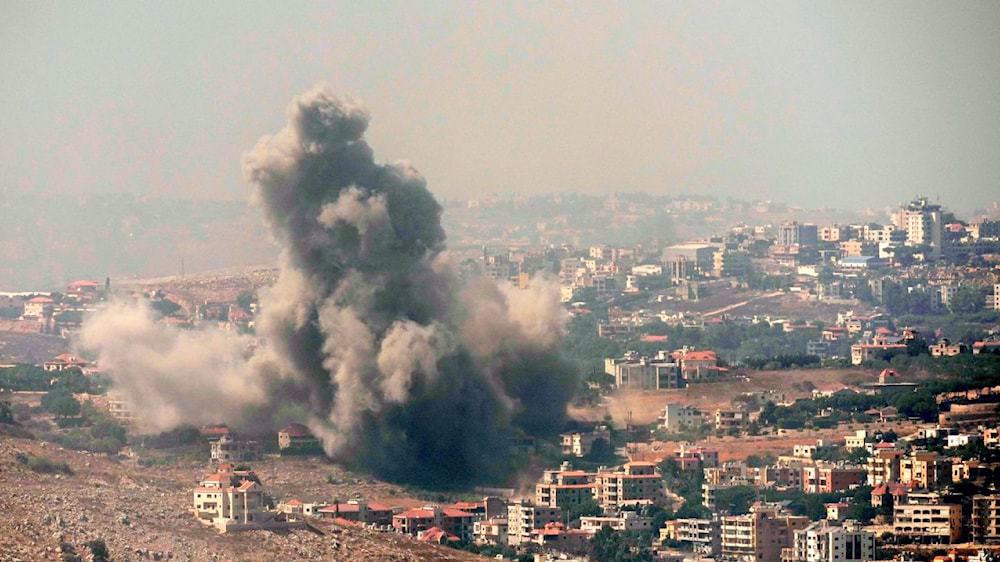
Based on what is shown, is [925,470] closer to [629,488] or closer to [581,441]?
[629,488]

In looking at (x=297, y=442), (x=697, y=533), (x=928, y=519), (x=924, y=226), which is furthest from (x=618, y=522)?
(x=924, y=226)

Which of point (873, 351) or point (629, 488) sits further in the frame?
point (873, 351)

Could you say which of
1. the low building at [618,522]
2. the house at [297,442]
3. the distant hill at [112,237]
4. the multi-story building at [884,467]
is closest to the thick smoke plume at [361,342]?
the house at [297,442]

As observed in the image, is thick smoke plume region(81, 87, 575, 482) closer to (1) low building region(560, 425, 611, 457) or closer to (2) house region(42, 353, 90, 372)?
(1) low building region(560, 425, 611, 457)

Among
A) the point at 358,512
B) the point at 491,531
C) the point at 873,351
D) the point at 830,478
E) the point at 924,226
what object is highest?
the point at 924,226

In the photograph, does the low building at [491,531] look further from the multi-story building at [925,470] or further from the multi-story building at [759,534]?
the multi-story building at [925,470]

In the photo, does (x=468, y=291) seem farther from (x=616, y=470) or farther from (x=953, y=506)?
(x=953, y=506)
